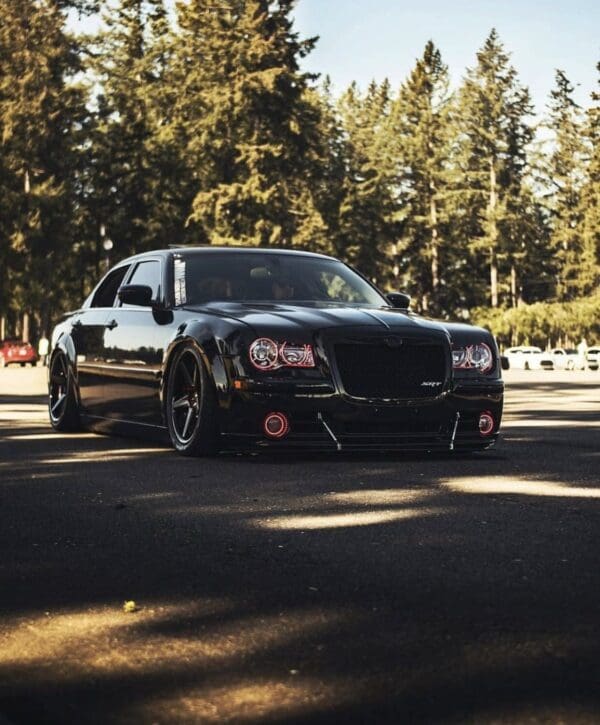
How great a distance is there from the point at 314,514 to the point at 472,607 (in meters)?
2.64

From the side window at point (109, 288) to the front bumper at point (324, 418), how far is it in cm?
334

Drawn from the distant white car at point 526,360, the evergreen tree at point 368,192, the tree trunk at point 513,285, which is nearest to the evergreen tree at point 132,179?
the evergreen tree at point 368,192

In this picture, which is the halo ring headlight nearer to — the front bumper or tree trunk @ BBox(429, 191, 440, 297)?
the front bumper

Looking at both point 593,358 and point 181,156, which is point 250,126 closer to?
point 181,156

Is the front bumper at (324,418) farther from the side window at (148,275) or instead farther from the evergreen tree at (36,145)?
the evergreen tree at (36,145)

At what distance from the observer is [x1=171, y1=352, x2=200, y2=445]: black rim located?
10.7 metres

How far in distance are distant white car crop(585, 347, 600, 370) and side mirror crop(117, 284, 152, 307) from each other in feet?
188

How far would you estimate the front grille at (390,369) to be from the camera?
1020 cm

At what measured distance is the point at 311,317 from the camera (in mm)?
10469

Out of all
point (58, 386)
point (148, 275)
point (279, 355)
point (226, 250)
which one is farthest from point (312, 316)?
point (58, 386)

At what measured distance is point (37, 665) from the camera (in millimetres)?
4277

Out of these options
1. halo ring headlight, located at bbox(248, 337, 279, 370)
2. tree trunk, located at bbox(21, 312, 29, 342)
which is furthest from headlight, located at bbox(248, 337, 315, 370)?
tree trunk, located at bbox(21, 312, 29, 342)

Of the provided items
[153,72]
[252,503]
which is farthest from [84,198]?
[252,503]

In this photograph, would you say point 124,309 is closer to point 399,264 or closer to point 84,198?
point 84,198
